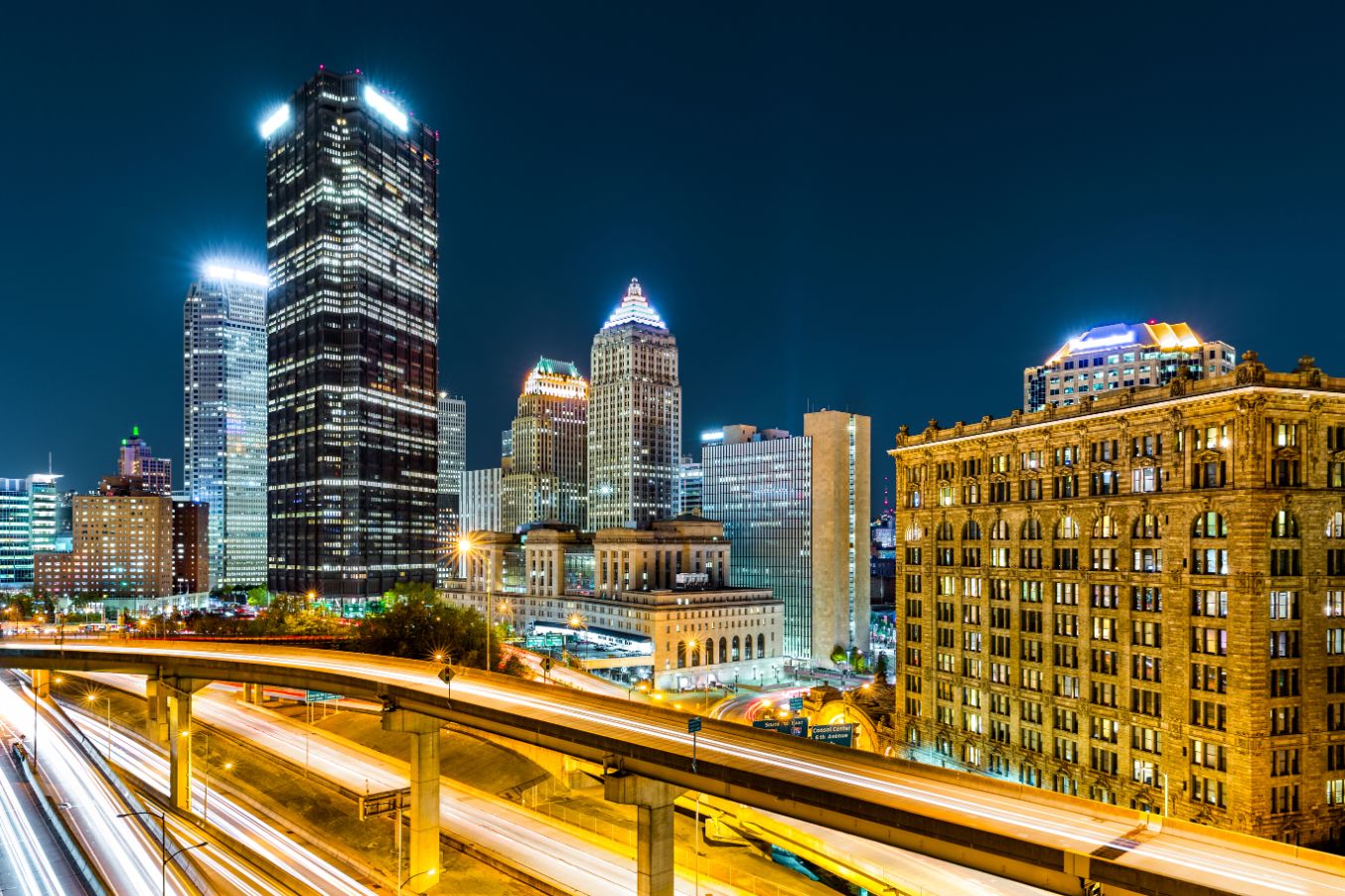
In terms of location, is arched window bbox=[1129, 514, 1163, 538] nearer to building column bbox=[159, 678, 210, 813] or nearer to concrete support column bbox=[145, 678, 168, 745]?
building column bbox=[159, 678, 210, 813]

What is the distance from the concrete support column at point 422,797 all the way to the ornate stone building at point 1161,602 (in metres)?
49.2

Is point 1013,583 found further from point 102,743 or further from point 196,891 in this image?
point 102,743

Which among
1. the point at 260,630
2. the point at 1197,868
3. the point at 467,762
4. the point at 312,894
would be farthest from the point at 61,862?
the point at 260,630

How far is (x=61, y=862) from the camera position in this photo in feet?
181

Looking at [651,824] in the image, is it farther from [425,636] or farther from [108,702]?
[425,636]

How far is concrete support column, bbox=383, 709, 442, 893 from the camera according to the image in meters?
61.4

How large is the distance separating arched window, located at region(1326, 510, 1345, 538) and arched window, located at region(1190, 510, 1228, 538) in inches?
284

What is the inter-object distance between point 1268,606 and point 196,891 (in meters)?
70.7

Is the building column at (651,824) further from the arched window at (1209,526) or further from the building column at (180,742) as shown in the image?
the building column at (180,742)

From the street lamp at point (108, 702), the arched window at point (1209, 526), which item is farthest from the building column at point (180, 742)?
the arched window at point (1209, 526)

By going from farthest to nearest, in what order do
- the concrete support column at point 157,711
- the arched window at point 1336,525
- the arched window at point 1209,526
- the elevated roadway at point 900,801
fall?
1. the concrete support column at point 157,711
2. the arched window at point 1209,526
3. the arched window at point 1336,525
4. the elevated roadway at point 900,801

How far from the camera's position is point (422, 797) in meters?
63.2

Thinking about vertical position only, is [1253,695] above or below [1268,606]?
below

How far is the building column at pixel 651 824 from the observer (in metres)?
49.5
